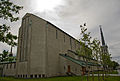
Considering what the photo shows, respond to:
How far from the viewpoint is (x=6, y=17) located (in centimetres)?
895

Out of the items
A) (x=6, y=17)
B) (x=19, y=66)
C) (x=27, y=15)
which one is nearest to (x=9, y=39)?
(x=6, y=17)

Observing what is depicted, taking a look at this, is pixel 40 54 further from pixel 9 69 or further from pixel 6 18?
pixel 9 69

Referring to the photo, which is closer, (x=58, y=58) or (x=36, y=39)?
(x=36, y=39)

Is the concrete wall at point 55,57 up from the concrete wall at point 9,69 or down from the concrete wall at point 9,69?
up

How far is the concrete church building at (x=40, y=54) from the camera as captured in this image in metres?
28.9

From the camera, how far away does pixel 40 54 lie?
98.1ft

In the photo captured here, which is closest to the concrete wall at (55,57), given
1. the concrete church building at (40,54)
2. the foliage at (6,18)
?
the concrete church building at (40,54)

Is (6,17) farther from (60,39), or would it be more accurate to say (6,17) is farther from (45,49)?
(60,39)

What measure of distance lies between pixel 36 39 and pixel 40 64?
815cm

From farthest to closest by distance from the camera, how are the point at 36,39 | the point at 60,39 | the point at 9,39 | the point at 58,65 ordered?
1. the point at 60,39
2. the point at 58,65
3. the point at 36,39
4. the point at 9,39

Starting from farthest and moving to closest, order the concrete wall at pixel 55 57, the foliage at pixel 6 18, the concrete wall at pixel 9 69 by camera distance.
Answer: the concrete wall at pixel 9 69 < the concrete wall at pixel 55 57 < the foliage at pixel 6 18

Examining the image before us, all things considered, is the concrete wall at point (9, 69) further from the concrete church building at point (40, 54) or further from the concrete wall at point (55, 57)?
the concrete wall at point (55, 57)

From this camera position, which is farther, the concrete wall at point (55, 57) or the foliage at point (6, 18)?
the concrete wall at point (55, 57)

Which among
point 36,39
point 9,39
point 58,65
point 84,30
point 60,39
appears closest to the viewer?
point 9,39
